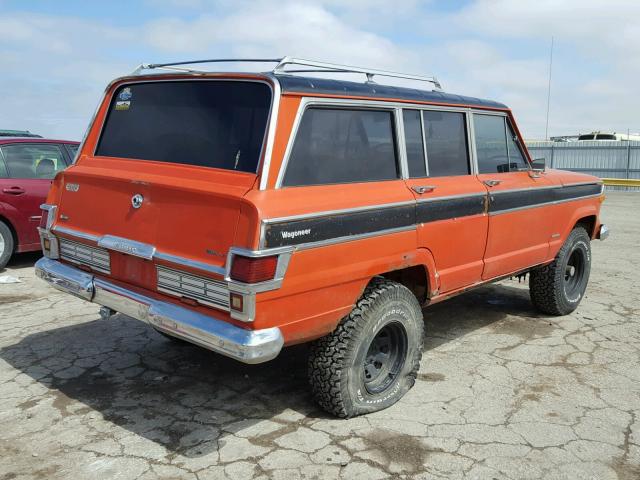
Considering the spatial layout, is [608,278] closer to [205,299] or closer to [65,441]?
[205,299]

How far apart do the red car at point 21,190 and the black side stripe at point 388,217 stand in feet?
17.4

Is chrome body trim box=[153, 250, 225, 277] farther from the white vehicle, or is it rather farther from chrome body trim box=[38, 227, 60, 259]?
the white vehicle

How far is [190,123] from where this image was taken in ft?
11.8

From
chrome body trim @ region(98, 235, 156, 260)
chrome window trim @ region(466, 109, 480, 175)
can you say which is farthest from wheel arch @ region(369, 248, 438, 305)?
chrome body trim @ region(98, 235, 156, 260)

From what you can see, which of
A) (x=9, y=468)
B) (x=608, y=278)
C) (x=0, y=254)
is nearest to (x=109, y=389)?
(x=9, y=468)

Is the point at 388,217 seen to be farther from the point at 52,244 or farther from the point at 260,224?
the point at 52,244

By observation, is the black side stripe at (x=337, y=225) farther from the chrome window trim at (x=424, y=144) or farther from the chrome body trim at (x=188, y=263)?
the chrome window trim at (x=424, y=144)

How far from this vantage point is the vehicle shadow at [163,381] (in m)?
3.57

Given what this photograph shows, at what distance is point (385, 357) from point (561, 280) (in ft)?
8.29

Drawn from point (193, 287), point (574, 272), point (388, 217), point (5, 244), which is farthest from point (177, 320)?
point (5, 244)

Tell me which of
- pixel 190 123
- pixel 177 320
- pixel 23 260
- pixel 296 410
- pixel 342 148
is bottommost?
pixel 296 410

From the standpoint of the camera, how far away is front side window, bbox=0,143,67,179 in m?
7.39

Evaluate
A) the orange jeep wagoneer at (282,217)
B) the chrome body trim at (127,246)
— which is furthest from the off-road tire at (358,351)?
the chrome body trim at (127,246)

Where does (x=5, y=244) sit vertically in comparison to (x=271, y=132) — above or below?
below
